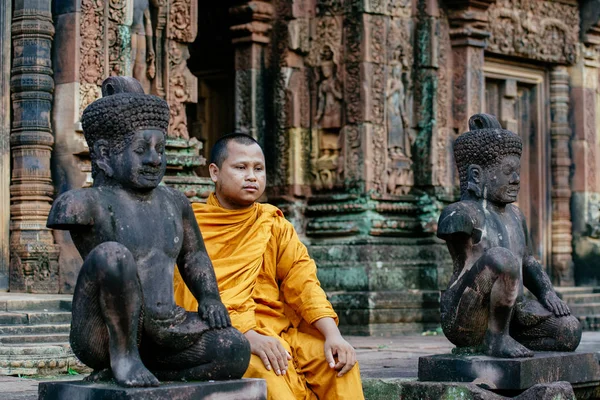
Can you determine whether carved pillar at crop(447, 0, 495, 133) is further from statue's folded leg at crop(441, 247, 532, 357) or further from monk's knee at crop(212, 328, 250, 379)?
monk's knee at crop(212, 328, 250, 379)

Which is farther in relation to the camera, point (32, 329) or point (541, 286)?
point (32, 329)

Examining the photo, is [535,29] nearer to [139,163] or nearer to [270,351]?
[270,351]

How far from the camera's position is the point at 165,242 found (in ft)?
15.2

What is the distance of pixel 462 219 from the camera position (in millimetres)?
6098

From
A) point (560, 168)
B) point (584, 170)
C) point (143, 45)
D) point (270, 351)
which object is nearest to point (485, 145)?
point (270, 351)

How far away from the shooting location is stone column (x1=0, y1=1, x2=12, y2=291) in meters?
9.83

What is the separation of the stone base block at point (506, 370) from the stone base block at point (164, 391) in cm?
157

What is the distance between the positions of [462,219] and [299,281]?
3.30 feet

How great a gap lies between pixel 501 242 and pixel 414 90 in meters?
6.91

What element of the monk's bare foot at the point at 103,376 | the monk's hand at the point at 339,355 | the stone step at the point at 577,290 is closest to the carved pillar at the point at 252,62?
the stone step at the point at 577,290

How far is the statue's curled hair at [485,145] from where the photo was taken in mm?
6262

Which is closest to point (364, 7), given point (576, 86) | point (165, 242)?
point (576, 86)

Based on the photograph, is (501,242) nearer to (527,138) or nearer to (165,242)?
(165,242)

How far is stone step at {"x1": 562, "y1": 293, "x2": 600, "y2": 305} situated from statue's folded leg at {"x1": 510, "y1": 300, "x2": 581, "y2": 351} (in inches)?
306
